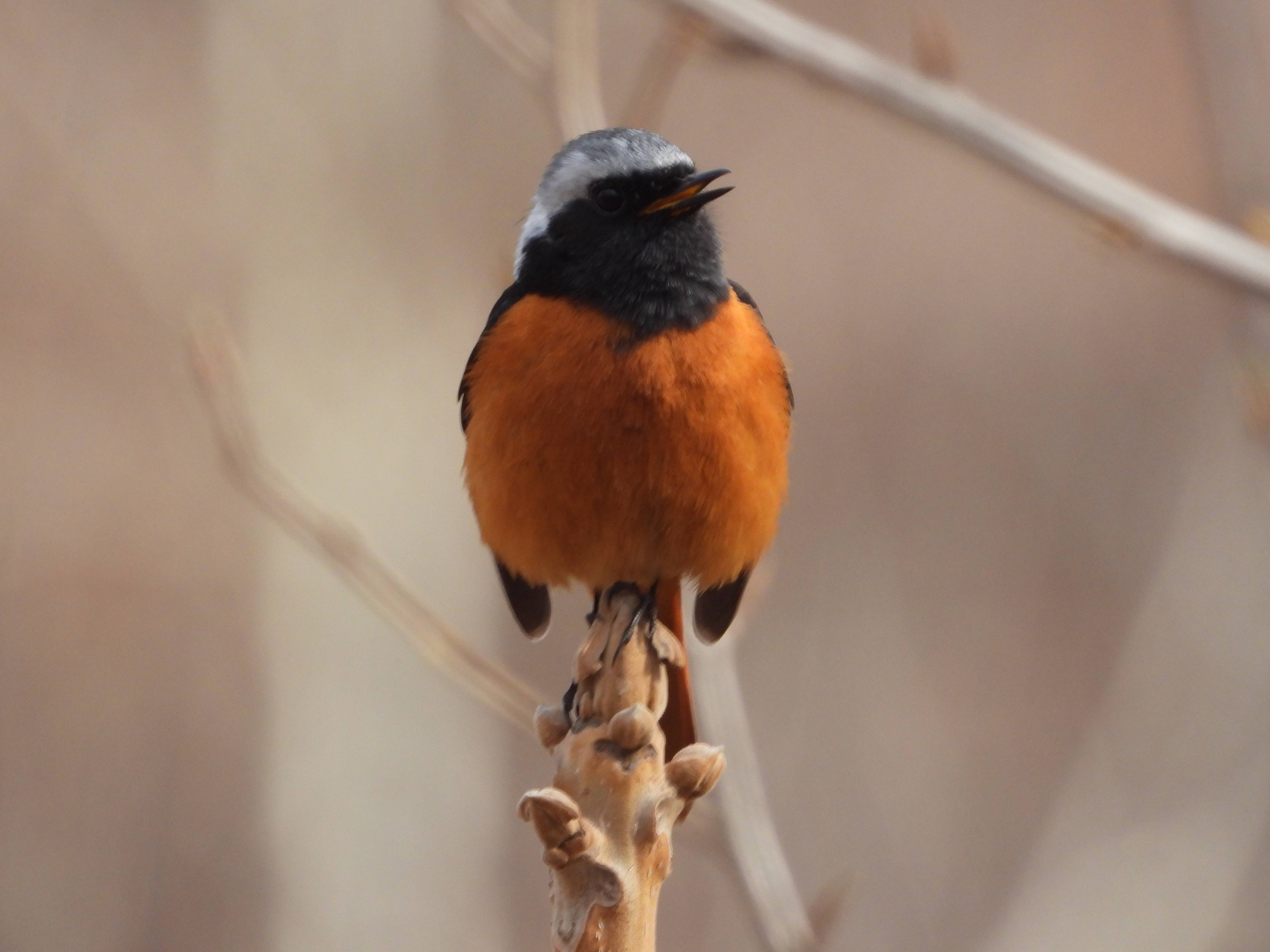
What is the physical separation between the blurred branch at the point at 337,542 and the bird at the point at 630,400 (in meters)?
0.33

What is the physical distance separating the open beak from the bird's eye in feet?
0.22

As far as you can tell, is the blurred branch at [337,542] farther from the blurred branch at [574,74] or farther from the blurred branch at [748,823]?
the blurred branch at [574,74]

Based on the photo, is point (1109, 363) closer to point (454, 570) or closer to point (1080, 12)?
point (1080, 12)

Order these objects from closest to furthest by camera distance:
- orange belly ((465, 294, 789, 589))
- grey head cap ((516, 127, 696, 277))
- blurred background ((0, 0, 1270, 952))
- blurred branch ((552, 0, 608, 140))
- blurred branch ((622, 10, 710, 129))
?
orange belly ((465, 294, 789, 589)) < grey head cap ((516, 127, 696, 277)) < blurred branch ((552, 0, 608, 140)) < blurred branch ((622, 10, 710, 129)) < blurred background ((0, 0, 1270, 952))

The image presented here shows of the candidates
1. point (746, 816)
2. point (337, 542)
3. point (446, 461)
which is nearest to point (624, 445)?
point (746, 816)

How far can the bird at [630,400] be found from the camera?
2.70 m

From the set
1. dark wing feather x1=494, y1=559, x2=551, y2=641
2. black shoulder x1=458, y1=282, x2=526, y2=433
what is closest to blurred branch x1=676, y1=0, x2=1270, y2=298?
black shoulder x1=458, y1=282, x2=526, y2=433

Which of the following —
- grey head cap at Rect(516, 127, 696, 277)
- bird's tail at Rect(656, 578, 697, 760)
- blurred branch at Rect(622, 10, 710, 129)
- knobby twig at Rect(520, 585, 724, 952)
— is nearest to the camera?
knobby twig at Rect(520, 585, 724, 952)

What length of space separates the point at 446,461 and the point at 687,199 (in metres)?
2.87

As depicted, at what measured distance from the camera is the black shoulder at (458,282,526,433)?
2992 millimetres

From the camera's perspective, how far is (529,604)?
344cm

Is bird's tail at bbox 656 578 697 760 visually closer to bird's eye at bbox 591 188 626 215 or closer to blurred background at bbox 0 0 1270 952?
bird's eye at bbox 591 188 626 215

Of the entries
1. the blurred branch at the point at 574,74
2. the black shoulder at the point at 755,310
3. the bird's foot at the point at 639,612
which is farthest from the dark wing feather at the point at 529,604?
the blurred branch at the point at 574,74

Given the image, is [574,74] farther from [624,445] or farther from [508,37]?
[624,445]
